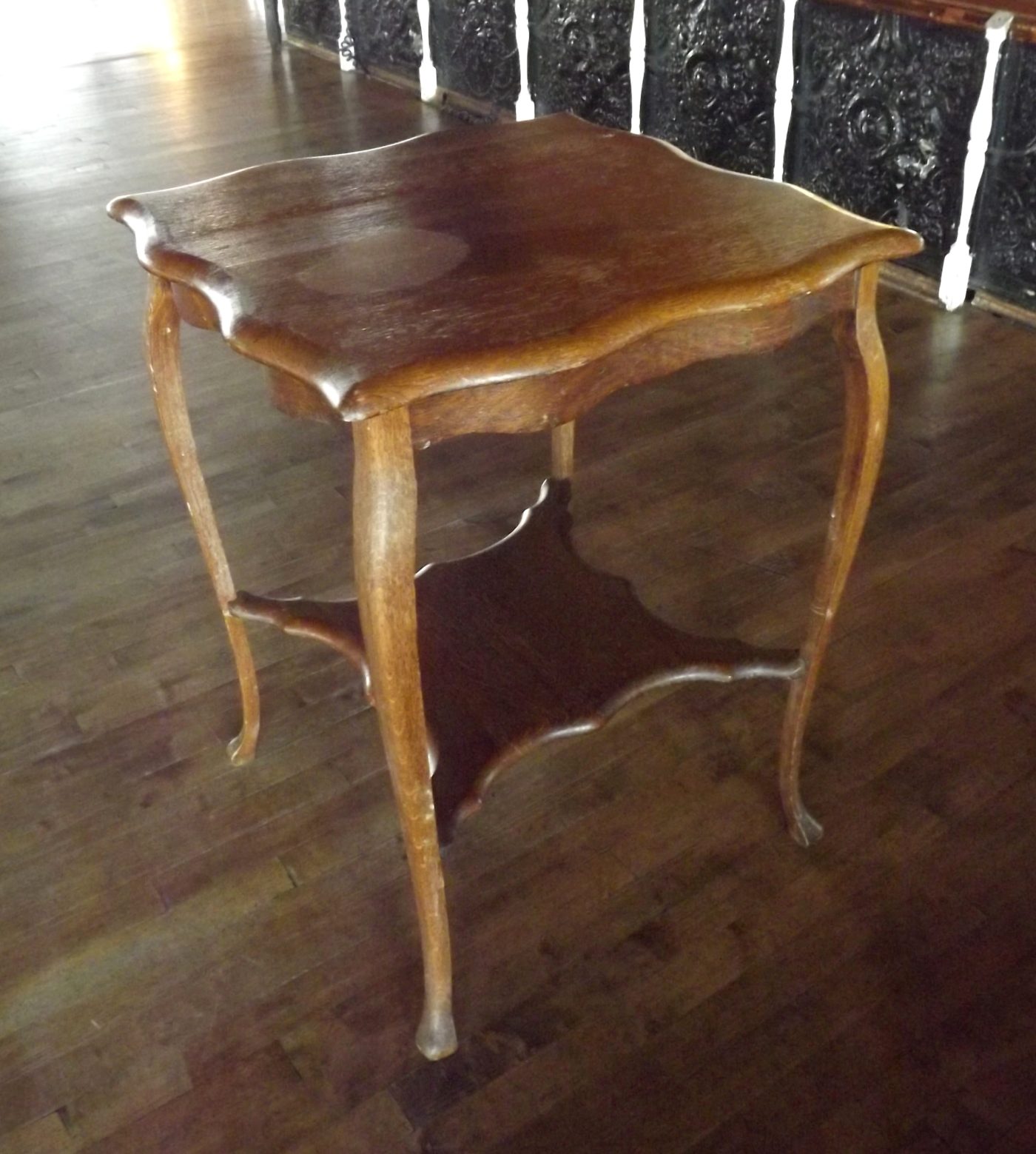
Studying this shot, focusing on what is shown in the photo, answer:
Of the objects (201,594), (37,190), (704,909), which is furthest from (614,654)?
(37,190)

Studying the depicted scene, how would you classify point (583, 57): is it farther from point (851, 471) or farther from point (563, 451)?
point (851, 471)

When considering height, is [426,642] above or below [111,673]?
above

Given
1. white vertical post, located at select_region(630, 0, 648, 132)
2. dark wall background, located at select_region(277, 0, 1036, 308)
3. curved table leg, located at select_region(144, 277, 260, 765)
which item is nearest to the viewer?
curved table leg, located at select_region(144, 277, 260, 765)

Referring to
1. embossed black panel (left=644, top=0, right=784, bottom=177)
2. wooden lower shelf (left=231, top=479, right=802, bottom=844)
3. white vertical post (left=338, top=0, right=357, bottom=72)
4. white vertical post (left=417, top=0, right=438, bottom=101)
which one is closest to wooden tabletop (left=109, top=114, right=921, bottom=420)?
wooden lower shelf (left=231, top=479, right=802, bottom=844)

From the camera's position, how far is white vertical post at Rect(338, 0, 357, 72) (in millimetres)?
5133

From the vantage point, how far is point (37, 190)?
156 inches

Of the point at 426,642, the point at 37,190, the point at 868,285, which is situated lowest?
the point at 37,190

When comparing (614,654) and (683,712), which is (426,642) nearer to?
(614,654)

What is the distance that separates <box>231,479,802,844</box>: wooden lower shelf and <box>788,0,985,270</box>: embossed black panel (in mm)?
1792

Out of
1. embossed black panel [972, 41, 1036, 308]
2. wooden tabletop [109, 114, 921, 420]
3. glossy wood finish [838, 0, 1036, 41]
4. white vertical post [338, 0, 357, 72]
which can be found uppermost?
wooden tabletop [109, 114, 921, 420]

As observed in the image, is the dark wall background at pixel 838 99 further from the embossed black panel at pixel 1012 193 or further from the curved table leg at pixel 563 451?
the curved table leg at pixel 563 451

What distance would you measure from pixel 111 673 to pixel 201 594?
23 cm

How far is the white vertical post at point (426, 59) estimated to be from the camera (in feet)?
15.1

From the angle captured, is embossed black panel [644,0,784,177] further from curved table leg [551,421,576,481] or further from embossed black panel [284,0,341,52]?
embossed black panel [284,0,341,52]
